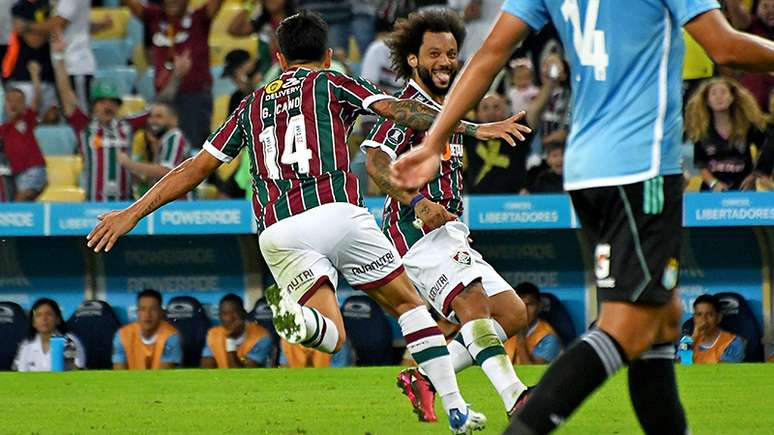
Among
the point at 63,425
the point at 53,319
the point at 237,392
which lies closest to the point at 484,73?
the point at 63,425

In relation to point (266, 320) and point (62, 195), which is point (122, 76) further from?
point (266, 320)

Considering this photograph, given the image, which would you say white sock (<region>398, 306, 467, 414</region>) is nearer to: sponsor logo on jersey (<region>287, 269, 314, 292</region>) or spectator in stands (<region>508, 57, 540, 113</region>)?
sponsor logo on jersey (<region>287, 269, 314, 292</region>)

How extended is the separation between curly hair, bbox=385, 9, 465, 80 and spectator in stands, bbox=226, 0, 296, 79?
18.7 ft

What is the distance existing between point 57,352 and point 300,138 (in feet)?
22.0

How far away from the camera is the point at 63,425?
7430 millimetres

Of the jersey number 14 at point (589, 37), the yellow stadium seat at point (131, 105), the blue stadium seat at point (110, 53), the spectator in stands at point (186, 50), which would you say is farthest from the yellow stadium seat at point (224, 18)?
the jersey number 14 at point (589, 37)

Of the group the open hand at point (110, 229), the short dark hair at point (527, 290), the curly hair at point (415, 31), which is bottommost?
the short dark hair at point (527, 290)

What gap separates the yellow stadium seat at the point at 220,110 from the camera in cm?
1386

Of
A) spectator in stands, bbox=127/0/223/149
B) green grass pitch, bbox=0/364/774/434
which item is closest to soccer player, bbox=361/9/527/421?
green grass pitch, bbox=0/364/774/434

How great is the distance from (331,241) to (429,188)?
1117 millimetres

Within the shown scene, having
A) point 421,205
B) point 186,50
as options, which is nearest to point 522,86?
point 186,50

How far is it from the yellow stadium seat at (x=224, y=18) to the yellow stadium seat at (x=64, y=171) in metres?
2.59

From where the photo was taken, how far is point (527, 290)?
11891 millimetres

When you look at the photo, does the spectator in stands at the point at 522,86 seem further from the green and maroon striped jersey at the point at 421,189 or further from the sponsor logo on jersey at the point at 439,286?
the sponsor logo on jersey at the point at 439,286
